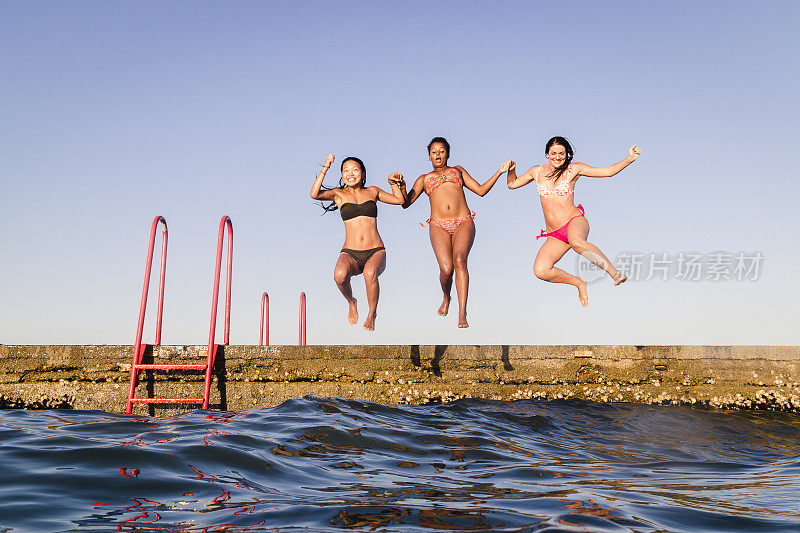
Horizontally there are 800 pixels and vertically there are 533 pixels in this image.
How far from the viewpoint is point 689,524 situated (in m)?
2.07

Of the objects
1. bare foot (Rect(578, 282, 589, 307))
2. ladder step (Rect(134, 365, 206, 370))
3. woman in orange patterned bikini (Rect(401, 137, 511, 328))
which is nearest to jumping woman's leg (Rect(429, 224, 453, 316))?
woman in orange patterned bikini (Rect(401, 137, 511, 328))

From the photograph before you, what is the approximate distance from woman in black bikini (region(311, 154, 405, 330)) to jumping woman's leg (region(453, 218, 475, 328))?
754 mm

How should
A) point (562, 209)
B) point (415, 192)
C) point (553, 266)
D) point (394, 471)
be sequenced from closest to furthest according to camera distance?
point (394, 471), point (553, 266), point (562, 209), point (415, 192)

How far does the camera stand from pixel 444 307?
21.9 ft

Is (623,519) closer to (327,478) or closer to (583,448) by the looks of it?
(327,478)

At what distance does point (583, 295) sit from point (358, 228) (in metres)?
2.51

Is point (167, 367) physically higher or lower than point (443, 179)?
lower

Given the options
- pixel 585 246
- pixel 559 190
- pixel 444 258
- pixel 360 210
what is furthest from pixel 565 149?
pixel 360 210

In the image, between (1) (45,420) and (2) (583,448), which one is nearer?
(2) (583,448)

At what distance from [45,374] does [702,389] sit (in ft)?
19.5

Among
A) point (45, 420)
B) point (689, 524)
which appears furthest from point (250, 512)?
point (45, 420)

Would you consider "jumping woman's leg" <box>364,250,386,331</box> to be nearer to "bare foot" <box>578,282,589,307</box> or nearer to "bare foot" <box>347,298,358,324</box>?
"bare foot" <box>347,298,358,324</box>

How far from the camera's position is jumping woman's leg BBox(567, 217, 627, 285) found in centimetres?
546

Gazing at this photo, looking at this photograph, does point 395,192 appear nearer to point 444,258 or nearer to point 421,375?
point 444,258
